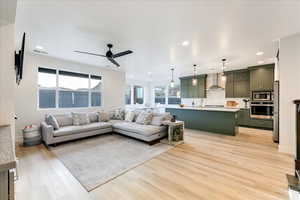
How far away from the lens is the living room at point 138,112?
1927mm

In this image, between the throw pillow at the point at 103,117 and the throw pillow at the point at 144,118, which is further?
the throw pillow at the point at 103,117

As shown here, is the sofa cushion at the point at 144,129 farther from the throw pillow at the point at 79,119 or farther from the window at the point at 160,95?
the window at the point at 160,95

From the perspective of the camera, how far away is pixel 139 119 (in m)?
4.73

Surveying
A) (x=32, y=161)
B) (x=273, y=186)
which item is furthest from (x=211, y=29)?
(x=32, y=161)

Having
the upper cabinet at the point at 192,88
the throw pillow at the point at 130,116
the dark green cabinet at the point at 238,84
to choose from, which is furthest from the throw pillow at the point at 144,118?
the dark green cabinet at the point at 238,84

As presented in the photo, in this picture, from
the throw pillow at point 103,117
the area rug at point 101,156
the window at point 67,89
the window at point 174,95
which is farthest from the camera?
the window at point 174,95

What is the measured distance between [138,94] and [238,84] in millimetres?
6050

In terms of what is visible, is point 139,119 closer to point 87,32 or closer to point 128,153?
point 128,153

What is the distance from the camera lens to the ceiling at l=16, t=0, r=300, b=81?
207cm

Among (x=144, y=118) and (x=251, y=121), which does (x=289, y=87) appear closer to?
(x=251, y=121)

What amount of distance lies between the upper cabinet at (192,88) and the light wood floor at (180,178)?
4461 millimetres

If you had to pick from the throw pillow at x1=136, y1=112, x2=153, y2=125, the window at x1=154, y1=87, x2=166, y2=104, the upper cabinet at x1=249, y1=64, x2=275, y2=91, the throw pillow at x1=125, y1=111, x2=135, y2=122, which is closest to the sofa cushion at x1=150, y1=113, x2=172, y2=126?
the throw pillow at x1=136, y1=112, x2=153, y2=125

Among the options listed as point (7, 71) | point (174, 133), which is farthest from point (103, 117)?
point (7, 71)

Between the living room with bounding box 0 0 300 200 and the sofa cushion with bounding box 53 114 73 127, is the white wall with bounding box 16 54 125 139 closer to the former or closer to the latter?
the living room with bounding box 0 0 300 200
